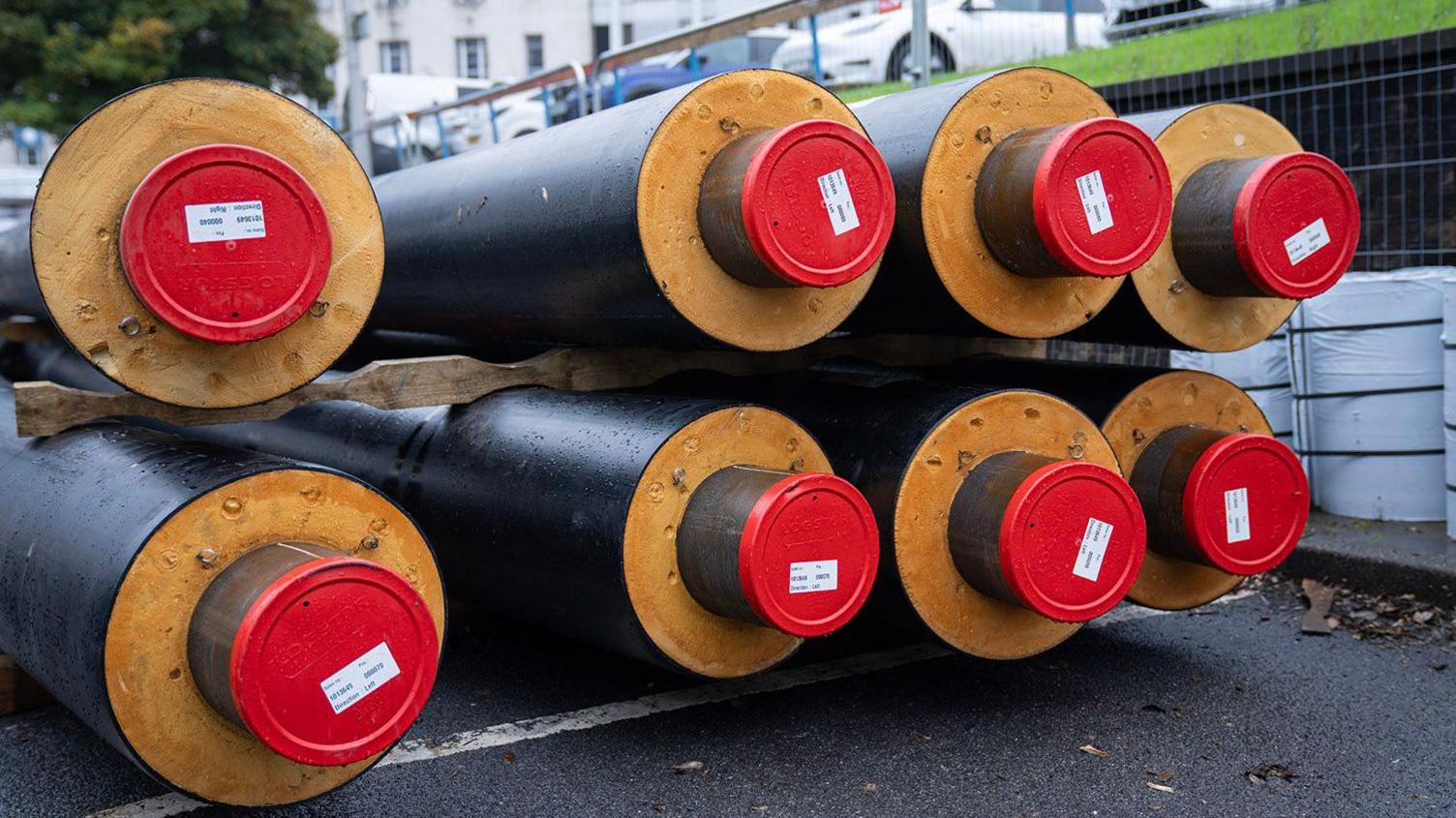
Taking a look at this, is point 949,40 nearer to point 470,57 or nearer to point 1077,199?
point 1077,199

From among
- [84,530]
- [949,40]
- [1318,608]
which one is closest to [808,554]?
[84,530]

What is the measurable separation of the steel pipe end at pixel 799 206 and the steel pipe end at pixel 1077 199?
0.34m

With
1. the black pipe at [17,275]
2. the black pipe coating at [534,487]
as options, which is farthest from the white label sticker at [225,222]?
the black pipe at [17,275]

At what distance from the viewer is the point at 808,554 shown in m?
3.09

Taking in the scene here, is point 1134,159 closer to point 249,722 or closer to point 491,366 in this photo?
point 491,366

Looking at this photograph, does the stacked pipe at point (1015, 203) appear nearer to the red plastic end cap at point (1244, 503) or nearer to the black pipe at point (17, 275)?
the red plastic end cap at point (1244, 503)

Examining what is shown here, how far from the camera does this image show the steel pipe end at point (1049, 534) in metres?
3.22

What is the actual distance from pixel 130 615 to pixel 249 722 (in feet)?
1.20

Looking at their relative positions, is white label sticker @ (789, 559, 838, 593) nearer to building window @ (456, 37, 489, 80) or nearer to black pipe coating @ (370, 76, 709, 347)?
black pipe coating @ (370, 76, 709, 347)

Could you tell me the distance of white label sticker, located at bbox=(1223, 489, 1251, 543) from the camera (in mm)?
3621

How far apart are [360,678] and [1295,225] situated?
2774 millimetres

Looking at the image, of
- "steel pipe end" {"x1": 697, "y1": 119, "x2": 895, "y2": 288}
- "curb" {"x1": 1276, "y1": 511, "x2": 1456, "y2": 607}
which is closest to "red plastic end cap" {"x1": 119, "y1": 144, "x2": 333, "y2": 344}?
"steel pipe end" {"x1": 697, "y1": 119, "x2": 895, "y2": 288}

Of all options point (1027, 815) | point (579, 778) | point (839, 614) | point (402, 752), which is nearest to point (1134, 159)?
point (839, 614)

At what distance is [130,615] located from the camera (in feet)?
8.39
